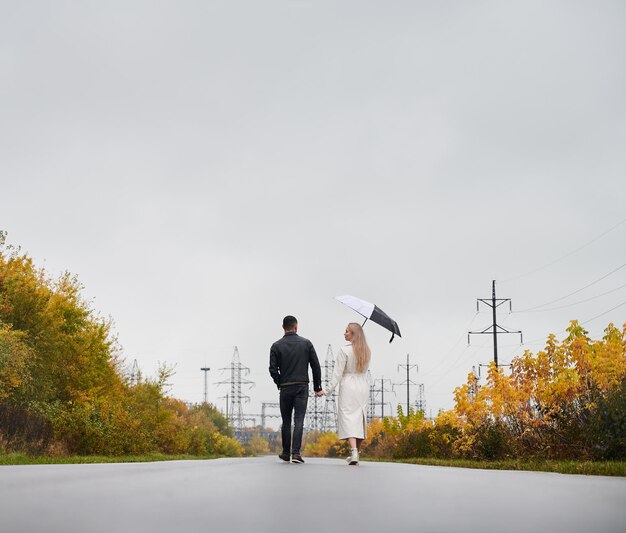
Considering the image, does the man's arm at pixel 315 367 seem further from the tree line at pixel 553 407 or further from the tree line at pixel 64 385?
the tree line at pixel 64 385

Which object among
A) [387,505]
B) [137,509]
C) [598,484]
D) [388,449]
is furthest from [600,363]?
[388,449]

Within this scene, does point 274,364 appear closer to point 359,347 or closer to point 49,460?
point 359,347

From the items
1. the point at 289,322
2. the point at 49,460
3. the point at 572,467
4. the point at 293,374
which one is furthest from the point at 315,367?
Answer: the point at 49,460

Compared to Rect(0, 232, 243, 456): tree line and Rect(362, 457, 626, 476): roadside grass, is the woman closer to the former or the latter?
Rect(362, 457, 626, 476): roadside grass

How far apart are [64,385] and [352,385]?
69.8 ft

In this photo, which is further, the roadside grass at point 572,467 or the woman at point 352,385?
the woman at point 352,385

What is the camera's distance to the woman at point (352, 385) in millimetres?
14391

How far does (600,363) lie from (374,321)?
14.1ft

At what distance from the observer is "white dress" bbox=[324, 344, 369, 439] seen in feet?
47.4

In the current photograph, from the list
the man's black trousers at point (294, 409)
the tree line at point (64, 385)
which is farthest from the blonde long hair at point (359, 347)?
the tree line at point (64, 385)

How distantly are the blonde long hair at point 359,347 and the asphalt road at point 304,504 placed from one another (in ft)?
14.3

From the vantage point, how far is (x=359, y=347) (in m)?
14.3

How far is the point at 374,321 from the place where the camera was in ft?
53.4

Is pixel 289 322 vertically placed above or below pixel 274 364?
above
